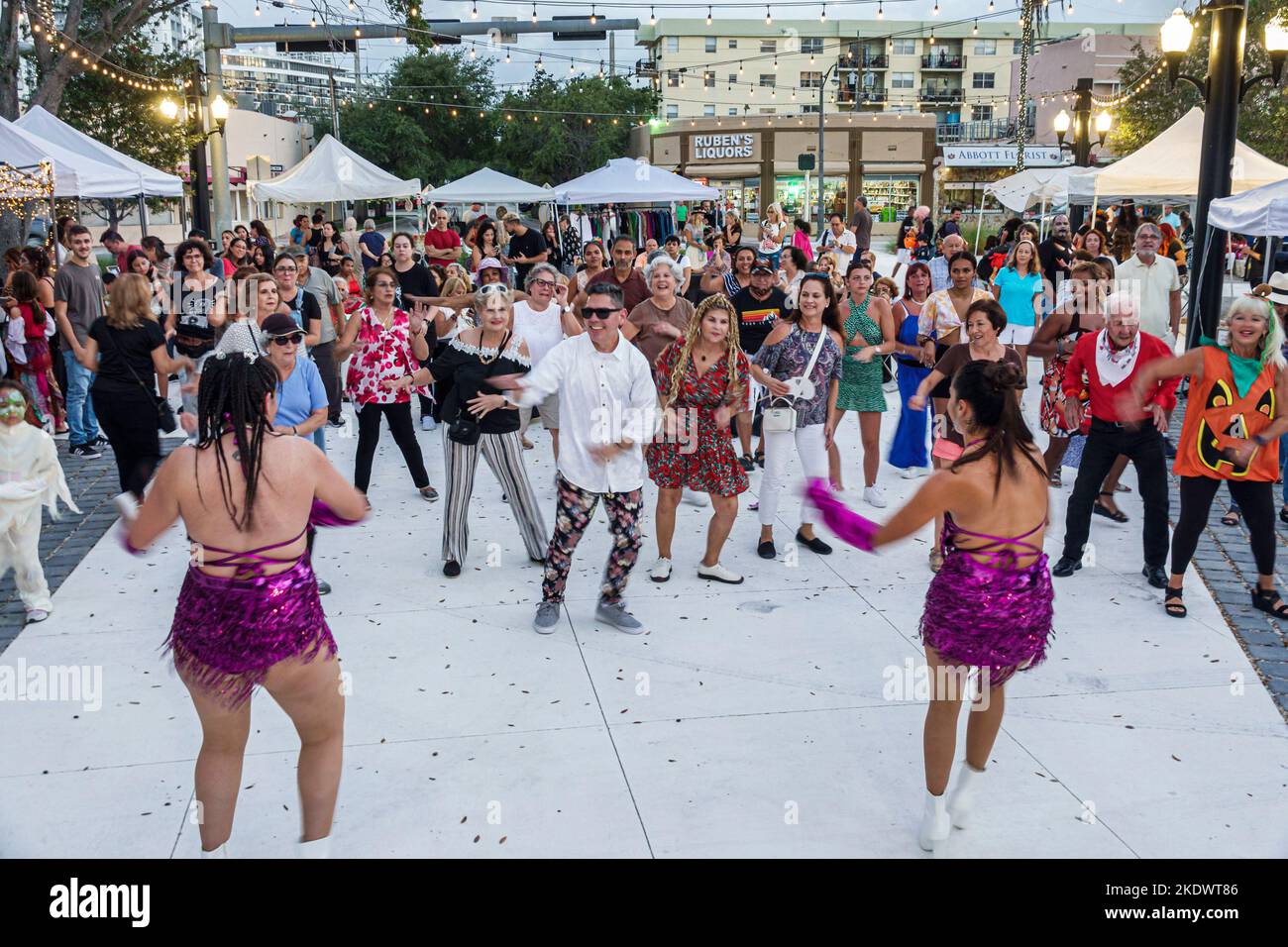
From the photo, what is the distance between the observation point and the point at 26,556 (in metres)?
5.64

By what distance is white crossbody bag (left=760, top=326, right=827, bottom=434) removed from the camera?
662cm

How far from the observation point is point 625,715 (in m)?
4.67

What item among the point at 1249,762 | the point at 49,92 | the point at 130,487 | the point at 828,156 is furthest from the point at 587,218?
the point at 828,156

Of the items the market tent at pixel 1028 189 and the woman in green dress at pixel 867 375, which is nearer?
the woman in green dress at pixel 867 375

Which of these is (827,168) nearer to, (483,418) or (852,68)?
(852,68)

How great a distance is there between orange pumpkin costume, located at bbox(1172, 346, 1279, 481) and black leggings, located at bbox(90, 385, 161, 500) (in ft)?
19.7

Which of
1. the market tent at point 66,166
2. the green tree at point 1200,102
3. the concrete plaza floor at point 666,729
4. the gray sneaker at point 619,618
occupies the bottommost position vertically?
the concrete plaza floor at point 666,729

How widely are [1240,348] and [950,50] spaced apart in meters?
69.9

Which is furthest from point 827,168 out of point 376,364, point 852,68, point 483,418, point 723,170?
point 483,418

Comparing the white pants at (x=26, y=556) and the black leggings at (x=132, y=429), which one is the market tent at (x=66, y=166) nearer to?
the black leggings at (x=132, y=429)

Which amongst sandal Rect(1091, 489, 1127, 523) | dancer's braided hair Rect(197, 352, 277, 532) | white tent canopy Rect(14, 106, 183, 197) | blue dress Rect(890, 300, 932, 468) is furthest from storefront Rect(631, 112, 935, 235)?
dancer's braided hair Rect(197, 352, 277, 532)

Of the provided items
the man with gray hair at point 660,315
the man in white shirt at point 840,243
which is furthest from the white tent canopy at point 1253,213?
the man in white shirt at point 840,243

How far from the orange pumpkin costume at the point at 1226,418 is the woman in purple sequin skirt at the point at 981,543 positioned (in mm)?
2582

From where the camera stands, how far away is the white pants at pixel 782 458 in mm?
6688
